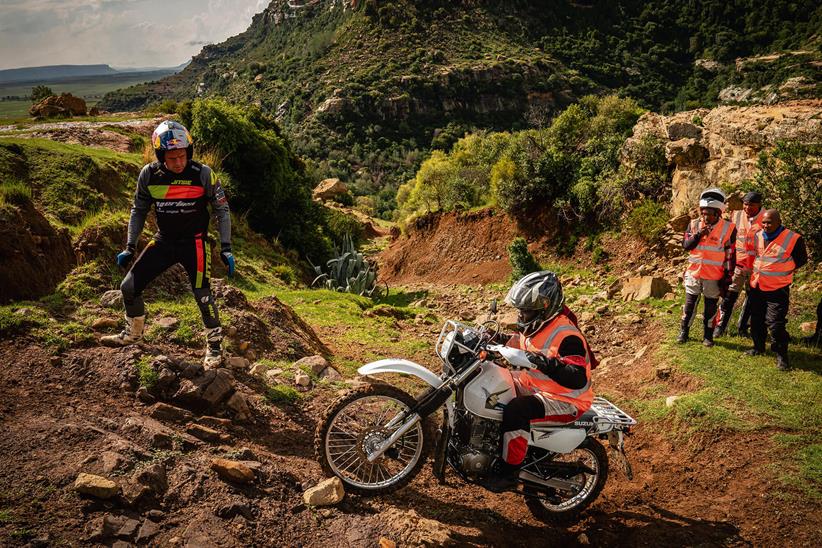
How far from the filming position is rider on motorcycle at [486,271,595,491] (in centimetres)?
393

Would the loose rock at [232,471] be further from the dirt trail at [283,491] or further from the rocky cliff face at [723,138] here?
the rocky cliff face at [723,138]

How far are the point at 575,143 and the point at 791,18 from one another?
6694cm

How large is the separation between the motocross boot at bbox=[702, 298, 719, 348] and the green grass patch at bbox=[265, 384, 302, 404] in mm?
6367

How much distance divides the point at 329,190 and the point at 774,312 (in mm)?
41539

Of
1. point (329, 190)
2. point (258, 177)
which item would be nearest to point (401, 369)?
point (258, 177)

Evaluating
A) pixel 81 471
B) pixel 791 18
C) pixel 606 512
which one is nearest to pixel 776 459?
pixel 606 512

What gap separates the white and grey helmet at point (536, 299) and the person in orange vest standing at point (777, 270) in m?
4.65

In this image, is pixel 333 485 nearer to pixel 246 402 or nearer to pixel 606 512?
pixel 246 402

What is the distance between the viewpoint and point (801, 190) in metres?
9.99

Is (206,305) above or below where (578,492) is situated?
above

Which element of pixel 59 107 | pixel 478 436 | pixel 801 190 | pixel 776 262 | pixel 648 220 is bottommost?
pixel 478 436

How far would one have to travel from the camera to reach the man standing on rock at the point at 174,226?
17.3 feet

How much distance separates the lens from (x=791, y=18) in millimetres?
62500

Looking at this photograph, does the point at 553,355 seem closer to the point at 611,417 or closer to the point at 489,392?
the point at 489,392
